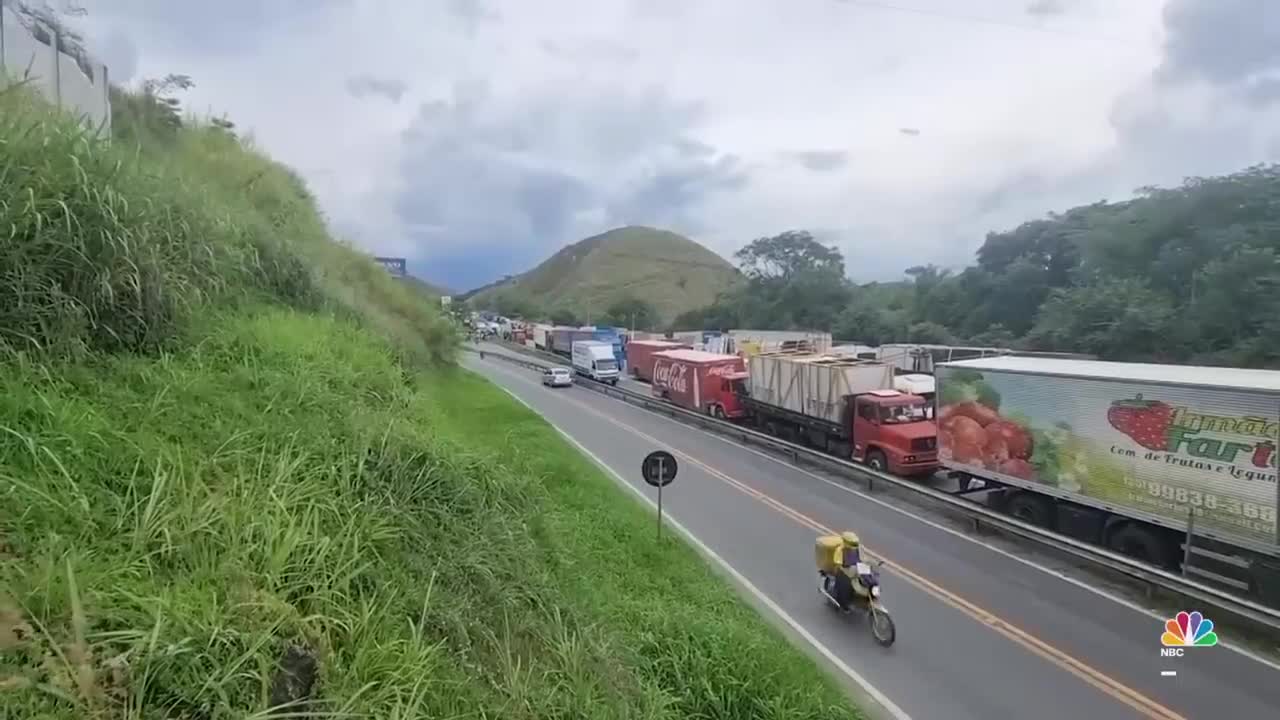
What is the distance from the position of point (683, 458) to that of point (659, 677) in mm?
16271

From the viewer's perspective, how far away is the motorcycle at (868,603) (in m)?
9.69

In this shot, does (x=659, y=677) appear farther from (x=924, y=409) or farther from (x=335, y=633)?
(x=924, y=409)

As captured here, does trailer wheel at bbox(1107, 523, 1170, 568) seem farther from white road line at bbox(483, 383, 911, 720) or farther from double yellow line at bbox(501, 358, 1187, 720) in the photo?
white road line at bbox(483, 383, 911, 720)

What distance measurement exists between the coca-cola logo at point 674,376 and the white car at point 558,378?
371 inches

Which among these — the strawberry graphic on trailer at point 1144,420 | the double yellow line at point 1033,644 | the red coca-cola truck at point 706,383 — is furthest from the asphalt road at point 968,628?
the red coca-cola truck at point 706,383

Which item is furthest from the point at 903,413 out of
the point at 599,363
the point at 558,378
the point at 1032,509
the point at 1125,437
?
the point at 558,378

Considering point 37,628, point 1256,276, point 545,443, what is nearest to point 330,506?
point 37,628

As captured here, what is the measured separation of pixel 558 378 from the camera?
150 ft

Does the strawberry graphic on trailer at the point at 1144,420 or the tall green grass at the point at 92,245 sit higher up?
the tall green grass at the point at 92,245

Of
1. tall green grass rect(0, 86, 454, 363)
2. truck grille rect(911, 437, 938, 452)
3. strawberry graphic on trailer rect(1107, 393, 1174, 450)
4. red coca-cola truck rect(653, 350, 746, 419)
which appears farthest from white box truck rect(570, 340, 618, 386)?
tall green grass rect(0, 86, 454, 363)

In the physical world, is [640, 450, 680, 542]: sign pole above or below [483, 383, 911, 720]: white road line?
above

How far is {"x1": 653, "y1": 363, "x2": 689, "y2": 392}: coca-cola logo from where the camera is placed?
33.5m

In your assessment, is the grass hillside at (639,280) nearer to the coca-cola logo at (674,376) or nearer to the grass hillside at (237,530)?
the coca-cola logo at (674,376)

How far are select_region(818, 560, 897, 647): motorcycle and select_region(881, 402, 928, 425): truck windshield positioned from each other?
1018 centimetres
